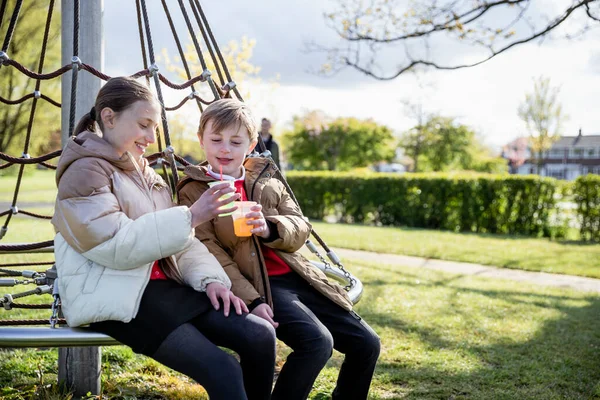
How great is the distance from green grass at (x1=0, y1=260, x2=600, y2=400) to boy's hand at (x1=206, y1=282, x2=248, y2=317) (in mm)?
1184

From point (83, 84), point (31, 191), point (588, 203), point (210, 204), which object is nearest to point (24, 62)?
point (31, 191)

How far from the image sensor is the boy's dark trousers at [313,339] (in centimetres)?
217

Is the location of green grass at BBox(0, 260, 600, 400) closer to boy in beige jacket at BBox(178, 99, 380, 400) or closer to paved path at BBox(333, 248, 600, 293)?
paved path at BBox(333, 248, 600, 293)

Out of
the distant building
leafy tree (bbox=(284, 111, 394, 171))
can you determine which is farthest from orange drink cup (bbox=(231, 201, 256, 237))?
the distant building

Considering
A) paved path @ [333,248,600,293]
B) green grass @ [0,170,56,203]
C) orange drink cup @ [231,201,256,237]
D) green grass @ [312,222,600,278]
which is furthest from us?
green grass @ [0,170,56,203]

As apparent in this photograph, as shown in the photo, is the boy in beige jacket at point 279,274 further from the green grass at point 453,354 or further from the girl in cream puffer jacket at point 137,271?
the green grass at point 453,354

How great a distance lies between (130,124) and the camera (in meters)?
2.08

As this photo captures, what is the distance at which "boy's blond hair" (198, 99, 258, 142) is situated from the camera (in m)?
2.31

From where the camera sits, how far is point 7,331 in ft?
6.26

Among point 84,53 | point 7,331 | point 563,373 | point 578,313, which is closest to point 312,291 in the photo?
point 7,331

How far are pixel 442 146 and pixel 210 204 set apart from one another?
32519mm

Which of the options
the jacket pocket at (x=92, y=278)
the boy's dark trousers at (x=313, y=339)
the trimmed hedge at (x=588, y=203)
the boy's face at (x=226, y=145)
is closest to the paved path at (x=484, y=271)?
the trimmed hedge at (x=588, y=203)

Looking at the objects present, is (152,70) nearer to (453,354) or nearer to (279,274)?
(279,274)

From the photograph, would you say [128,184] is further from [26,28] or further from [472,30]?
[26,28]
